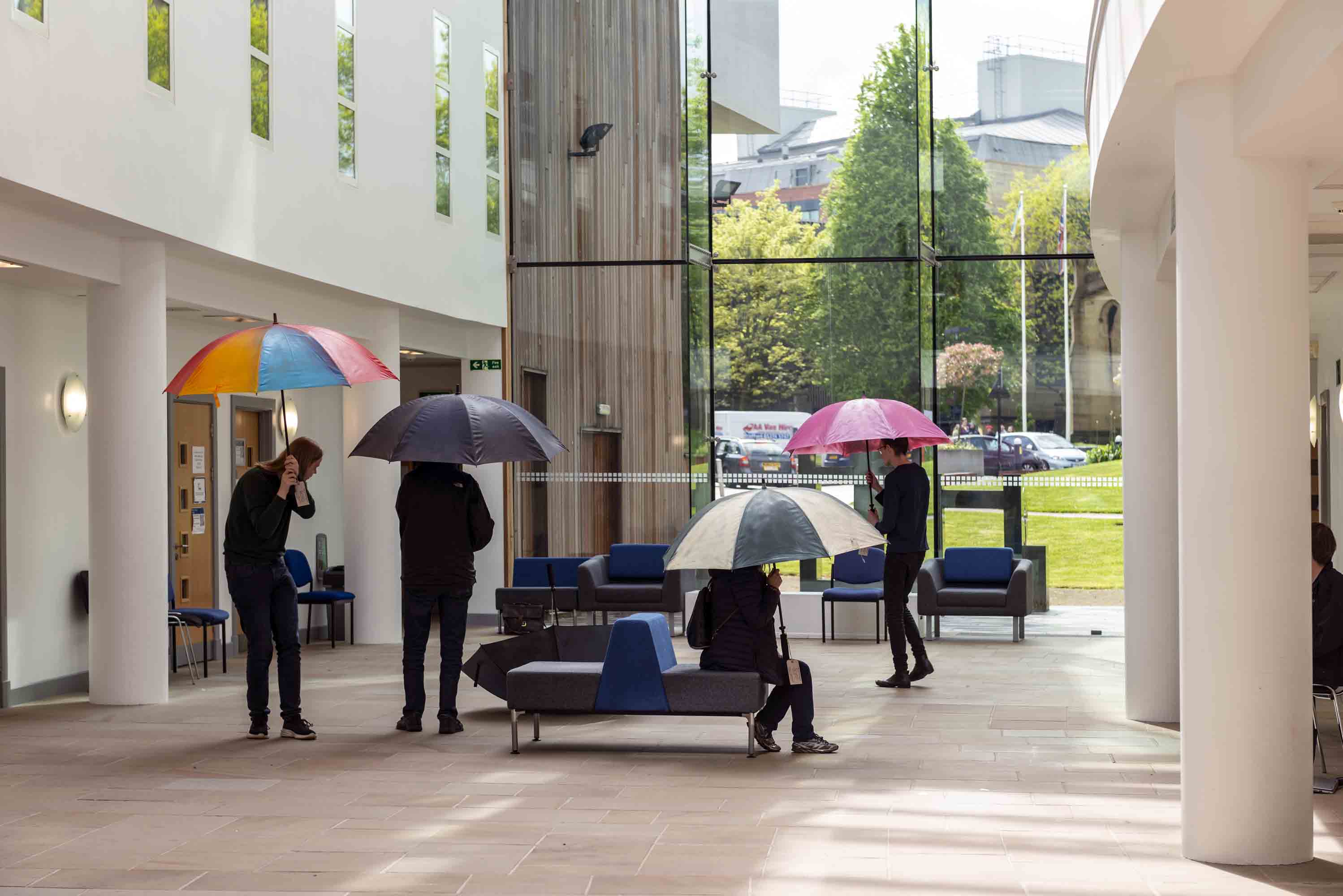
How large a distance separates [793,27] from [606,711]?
10172 millimetres

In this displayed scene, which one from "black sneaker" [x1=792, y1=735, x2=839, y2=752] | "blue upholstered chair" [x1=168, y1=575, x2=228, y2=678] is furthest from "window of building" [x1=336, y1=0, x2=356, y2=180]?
"black sneaker" [x1=792, y1=735, x2=839, y2=752]

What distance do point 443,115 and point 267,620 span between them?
296 inches

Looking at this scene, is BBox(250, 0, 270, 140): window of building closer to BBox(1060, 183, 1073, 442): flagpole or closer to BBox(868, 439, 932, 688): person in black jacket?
BBox(868, 439, 932, 688): person in black jacket

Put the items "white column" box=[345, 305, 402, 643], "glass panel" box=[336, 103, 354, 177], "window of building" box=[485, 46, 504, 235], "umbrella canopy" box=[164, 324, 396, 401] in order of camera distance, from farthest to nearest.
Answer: "window of building" box=[485, 46, 504, 235] → "white column" box=[345, 305, 402, 643] → "glass panel" box=[336, 103, 354, 177] → "umbrella canopy" box=[164, 324, 396, 401]

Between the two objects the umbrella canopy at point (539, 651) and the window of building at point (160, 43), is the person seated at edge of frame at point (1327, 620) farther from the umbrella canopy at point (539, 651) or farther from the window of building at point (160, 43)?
the window of building at point (160, 43)

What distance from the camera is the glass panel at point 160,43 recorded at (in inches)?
366

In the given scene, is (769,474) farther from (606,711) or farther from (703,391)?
(606,711)

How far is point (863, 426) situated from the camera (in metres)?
11.0

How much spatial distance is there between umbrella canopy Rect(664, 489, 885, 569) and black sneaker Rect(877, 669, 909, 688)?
10.1 ft

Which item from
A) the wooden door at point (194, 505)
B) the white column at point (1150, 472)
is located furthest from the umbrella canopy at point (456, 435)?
the wooden door at point (194, 505)

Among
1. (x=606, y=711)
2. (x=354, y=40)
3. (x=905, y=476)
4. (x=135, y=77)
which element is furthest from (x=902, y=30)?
(x=606, y=711)

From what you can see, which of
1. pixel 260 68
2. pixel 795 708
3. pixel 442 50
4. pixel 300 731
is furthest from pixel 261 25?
pixel 795 708

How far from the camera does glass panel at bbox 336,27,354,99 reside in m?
12.2

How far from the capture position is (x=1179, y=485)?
5441 millimetres
